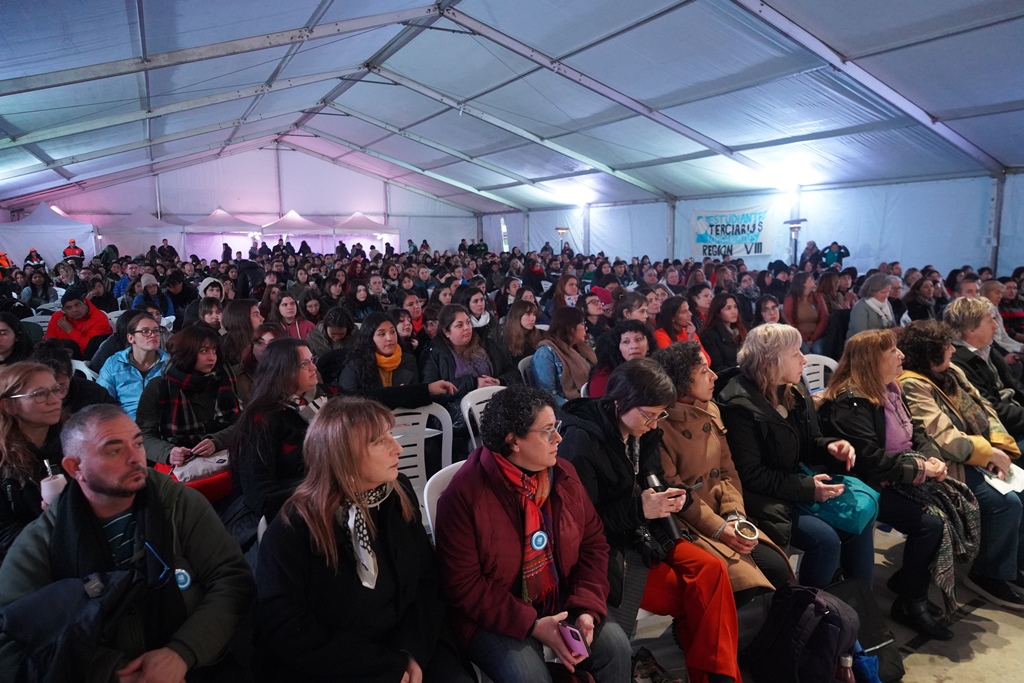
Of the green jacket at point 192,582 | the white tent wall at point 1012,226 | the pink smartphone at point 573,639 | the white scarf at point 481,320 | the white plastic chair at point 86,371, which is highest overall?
the white tent wall at point 1012,226

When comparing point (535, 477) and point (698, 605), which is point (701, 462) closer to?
point (698, 605)

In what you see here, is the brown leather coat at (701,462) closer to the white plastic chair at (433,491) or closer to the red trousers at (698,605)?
the red trousers at (698,605)

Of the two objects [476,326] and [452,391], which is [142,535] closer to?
[452,391]

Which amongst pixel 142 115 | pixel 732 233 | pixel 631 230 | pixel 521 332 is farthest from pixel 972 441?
pixel 631 230

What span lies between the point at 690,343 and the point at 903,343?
1.41m

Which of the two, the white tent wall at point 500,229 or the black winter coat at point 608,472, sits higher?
the white tent wall at point 500,229

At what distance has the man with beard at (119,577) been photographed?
4.61 feet

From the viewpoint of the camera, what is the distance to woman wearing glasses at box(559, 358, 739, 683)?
2064mm

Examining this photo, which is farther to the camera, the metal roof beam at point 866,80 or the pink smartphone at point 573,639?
the metal roof beam at point 866,80

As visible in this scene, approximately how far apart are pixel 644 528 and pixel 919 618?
4.74 feet

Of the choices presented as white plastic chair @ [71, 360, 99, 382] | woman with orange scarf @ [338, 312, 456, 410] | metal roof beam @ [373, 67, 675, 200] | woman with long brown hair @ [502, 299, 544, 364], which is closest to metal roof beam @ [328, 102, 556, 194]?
metal roof beam @ [373, 67, 675, 200]

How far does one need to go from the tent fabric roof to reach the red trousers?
596 centimetres

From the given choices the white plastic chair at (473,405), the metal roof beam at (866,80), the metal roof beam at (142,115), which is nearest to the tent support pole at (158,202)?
the metal roof beam at (142,115)

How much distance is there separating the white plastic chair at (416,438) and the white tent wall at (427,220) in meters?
23.1
